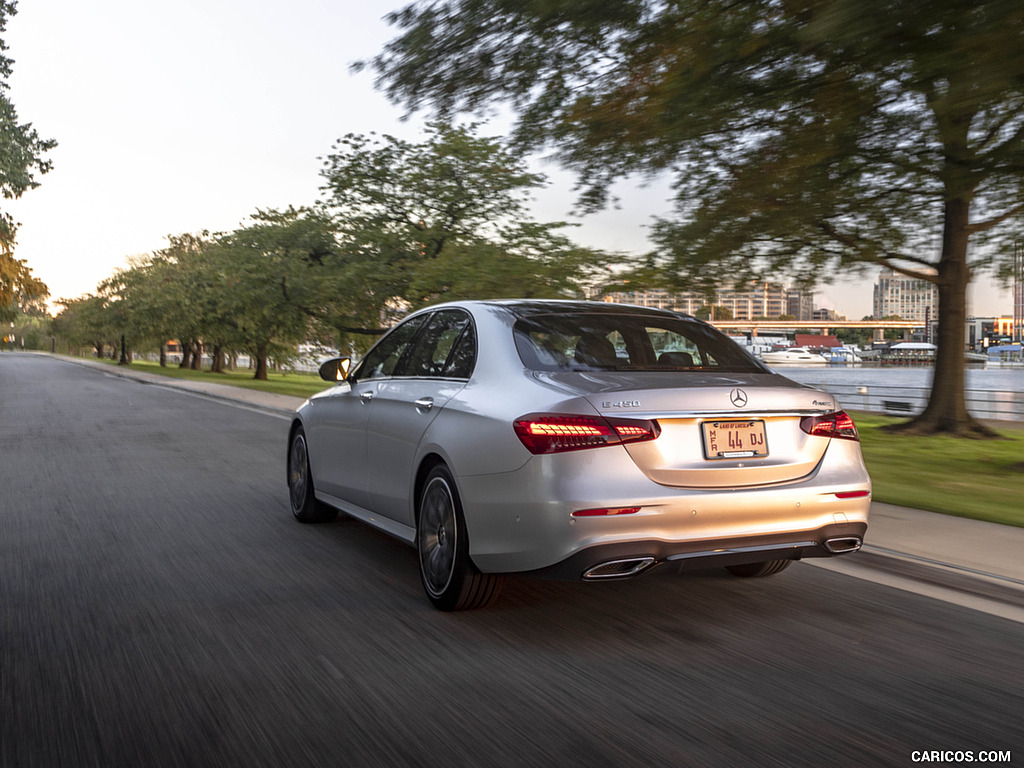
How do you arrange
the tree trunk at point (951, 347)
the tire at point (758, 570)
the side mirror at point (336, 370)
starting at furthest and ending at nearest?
the tree trunk at point (951, 347) < the side mirror at point (336, 370) < the tire at point (758, 570)

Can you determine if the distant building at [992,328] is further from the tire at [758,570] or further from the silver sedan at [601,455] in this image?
the silver sedan at [601,455]

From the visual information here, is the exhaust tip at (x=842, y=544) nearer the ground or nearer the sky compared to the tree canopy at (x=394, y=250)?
nearer the ground

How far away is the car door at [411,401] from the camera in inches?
210

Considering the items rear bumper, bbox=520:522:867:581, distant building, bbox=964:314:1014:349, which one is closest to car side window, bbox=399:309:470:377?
rear bumper, bbox=520:522:867:581

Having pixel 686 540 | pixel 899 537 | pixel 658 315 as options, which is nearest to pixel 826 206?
pixel 899 537

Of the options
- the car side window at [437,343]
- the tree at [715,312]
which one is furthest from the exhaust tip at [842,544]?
the tree at [715,312]

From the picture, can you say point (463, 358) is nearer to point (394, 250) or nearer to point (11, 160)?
point (394, 250)

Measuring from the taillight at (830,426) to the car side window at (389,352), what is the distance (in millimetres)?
2482

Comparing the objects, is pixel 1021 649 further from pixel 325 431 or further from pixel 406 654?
pixel 325 431

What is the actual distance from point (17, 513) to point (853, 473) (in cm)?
659

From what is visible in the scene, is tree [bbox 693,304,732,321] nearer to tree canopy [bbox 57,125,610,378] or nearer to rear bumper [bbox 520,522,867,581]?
tree canopy [bbox 57,125,610,378]

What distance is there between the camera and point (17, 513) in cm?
809

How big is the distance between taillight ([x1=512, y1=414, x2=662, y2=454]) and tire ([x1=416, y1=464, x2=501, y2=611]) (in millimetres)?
711

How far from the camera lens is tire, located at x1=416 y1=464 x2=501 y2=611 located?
488 cm
